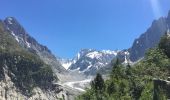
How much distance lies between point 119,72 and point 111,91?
15.9m

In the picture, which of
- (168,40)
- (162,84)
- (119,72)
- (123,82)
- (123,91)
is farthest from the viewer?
(168,40)

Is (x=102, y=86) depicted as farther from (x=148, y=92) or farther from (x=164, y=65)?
(x=148, y=92)

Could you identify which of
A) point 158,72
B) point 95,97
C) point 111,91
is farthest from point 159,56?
point 95,97

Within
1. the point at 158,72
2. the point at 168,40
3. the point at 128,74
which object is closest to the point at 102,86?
the point at 128,74

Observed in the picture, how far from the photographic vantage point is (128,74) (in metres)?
103

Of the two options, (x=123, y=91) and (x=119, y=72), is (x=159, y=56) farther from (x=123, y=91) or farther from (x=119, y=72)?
(x=123, y=91)

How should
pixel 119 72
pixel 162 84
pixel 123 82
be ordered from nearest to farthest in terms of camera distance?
1. pixel 162 84
2. pixel 123 82
3. pixel 119 72

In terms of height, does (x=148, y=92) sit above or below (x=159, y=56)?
below

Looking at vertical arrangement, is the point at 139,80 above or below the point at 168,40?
below

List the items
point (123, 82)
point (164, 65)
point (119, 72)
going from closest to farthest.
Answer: point (123, 82)
point (164, 65)
point (119, 72)

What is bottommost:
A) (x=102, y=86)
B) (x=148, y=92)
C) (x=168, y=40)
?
(x=148, y=92)

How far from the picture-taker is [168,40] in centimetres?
11656

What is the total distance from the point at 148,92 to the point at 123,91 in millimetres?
17982

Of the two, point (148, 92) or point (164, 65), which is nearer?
point (148, 92)
